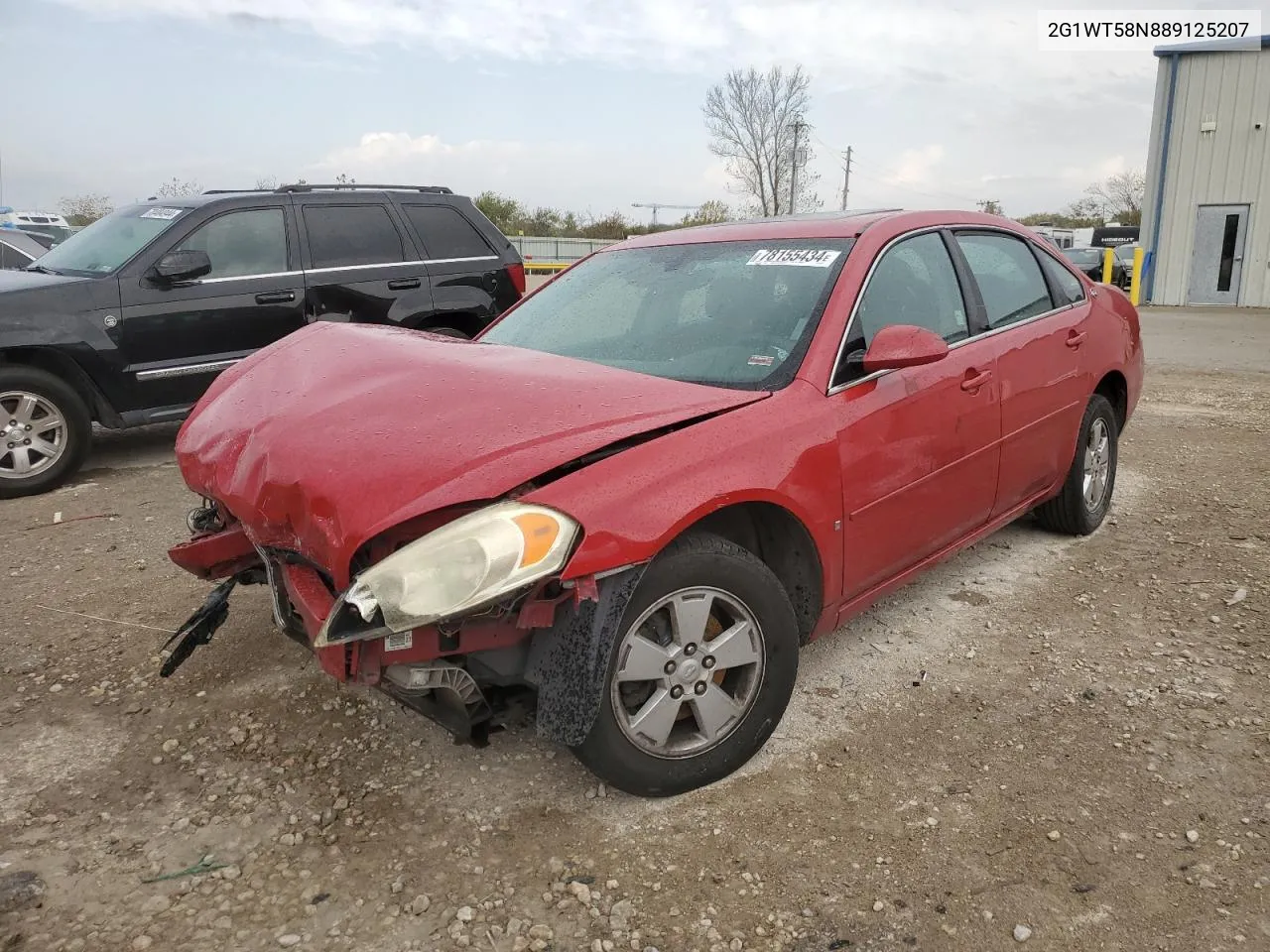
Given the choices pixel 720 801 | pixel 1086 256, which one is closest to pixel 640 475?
pixel 720 801

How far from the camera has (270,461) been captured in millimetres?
2469

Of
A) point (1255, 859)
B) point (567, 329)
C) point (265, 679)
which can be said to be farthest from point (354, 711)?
point (1255, 859)

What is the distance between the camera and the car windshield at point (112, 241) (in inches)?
241

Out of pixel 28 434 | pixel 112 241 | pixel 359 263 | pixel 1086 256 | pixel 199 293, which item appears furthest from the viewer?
pixel 1086 256

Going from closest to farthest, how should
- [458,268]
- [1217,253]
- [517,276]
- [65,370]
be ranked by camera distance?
[65,370] → [458,268] → [517,276] → [1217,253]

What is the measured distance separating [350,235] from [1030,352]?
5.02 meters

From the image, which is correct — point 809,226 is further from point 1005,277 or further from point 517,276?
point 517,276

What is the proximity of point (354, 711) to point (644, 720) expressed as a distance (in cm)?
113

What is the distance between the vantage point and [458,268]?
23.6 ft

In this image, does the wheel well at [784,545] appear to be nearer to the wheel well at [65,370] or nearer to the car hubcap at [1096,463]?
the car hubcap at [1096,463]

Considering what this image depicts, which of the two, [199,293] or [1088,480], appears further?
[199,293]

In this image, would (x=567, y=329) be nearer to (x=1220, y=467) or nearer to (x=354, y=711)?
(x=354, y=711)

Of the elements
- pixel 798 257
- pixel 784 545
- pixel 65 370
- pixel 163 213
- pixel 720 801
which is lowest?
pixel 720 801

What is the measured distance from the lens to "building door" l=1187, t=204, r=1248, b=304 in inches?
797
